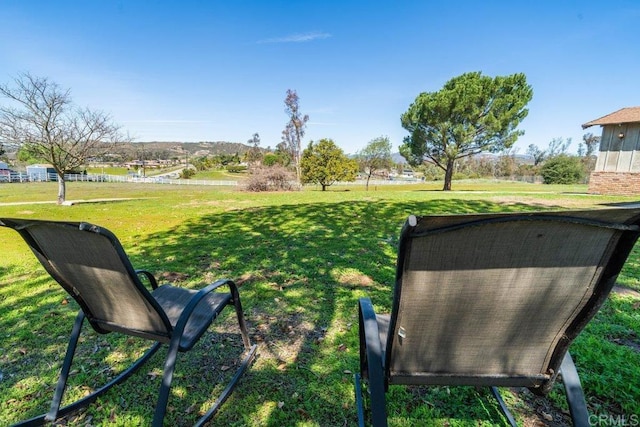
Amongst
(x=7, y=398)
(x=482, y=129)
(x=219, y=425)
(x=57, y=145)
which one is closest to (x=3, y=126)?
(x=57, y=145)

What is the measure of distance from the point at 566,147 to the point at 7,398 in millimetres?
71017

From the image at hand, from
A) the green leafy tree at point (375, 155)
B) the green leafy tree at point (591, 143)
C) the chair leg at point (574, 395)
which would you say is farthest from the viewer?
the green leafy tree at point (591, 143)

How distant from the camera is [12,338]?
246 cm

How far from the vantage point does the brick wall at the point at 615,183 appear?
14.0 m

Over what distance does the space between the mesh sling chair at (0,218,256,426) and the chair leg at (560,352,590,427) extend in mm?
1700

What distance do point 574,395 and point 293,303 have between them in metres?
2.34

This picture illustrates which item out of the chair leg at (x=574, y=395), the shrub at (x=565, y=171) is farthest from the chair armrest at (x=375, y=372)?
the shrub at (x=565, y=171)

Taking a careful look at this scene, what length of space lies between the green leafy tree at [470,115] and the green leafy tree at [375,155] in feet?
36.0

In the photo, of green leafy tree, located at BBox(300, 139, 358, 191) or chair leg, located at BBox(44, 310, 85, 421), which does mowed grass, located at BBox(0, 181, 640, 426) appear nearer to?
chair leg, located at BBox(44, 310, 85, 421)

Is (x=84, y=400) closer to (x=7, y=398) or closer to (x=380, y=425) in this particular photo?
(x=7, y=398)

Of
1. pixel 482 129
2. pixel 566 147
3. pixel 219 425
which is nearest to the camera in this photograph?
pixel 219 425

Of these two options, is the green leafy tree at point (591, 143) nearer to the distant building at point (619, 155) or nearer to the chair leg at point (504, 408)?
the distant building at point (619, 155)

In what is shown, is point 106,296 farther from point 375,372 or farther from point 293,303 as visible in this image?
point 293,303

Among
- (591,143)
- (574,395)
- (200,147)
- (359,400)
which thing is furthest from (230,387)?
(200,147)
